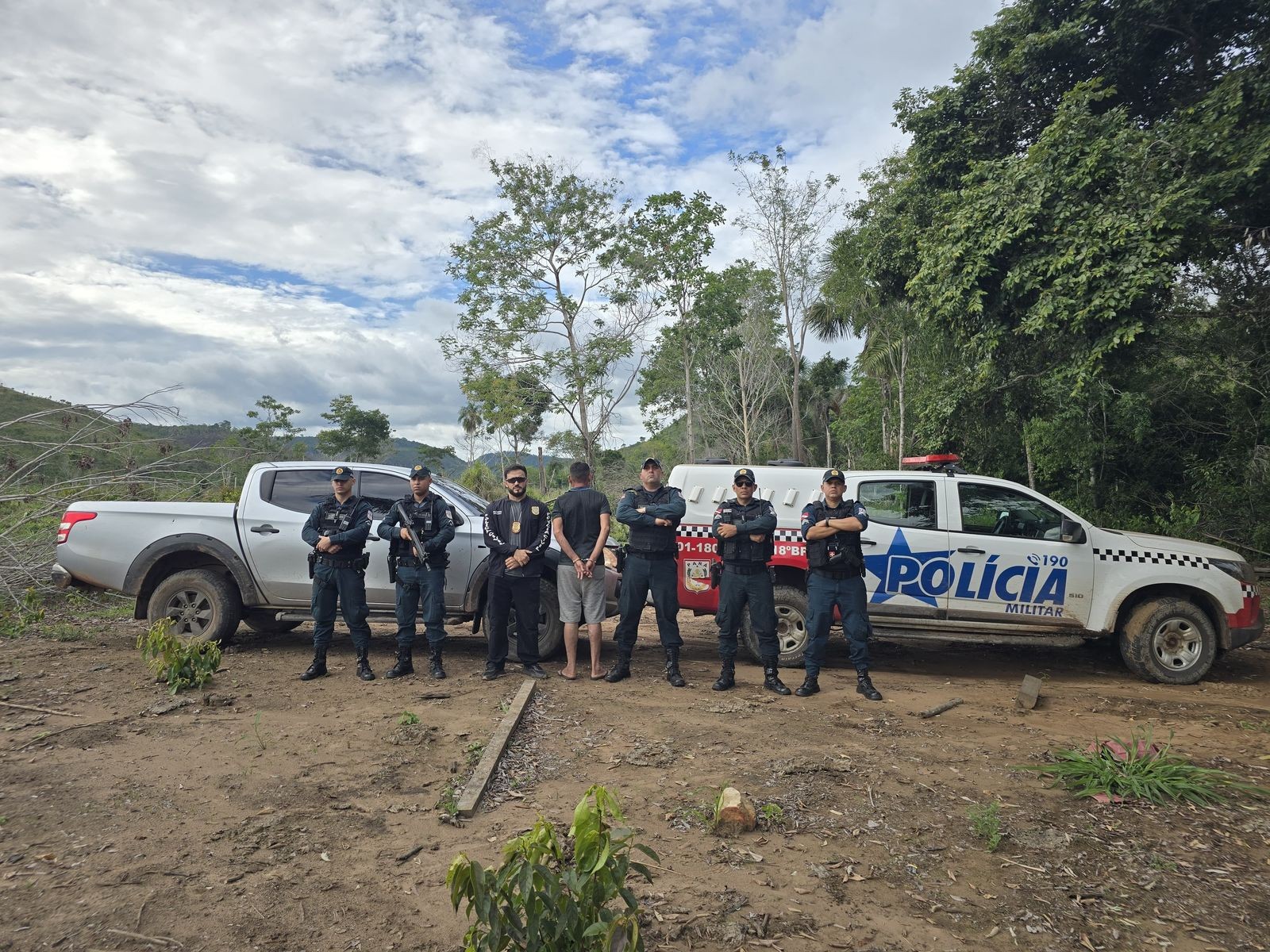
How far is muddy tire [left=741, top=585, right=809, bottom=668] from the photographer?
6.66 meters

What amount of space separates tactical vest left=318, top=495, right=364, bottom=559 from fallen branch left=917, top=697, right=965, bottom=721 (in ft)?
15.0

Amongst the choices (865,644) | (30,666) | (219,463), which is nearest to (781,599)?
(865,644)

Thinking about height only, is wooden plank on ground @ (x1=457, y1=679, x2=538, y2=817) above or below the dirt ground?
above

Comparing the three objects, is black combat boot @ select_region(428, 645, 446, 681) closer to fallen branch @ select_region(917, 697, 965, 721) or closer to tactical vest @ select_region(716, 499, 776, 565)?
tactical vest @ select_region(716, 499, 776, 565)

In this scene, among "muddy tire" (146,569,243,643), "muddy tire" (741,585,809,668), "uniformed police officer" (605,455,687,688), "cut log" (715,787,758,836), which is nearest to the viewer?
"cut log" (715,787,758,836)

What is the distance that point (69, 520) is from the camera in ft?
22.4

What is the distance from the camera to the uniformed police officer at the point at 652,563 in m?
6.13

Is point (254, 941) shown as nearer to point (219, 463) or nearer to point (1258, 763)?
point (1258, 763)

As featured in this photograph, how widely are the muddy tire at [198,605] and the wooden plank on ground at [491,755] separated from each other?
3086mm

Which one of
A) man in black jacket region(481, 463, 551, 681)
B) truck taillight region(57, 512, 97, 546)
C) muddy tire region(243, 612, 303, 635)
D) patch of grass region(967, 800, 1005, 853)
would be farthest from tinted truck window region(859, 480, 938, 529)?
truck taillight region(57, 512, 97, 546)

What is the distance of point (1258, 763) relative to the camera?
14.8 feet

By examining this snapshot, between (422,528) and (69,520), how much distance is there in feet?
11.1

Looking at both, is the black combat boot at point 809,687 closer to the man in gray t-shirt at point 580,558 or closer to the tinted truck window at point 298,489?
the man in gray t-shirt at point 580,558

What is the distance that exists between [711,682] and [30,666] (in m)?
5.76
